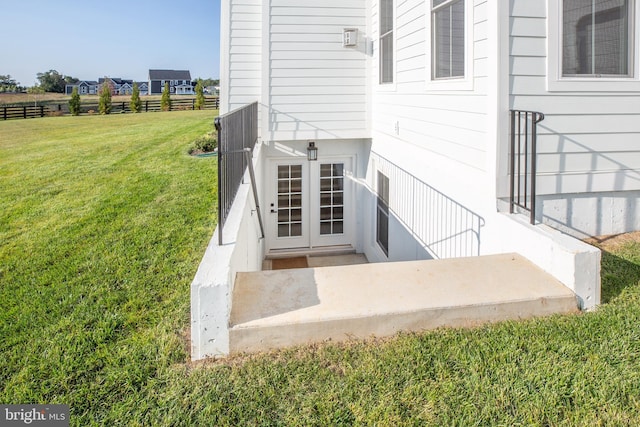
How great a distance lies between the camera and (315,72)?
8.12m

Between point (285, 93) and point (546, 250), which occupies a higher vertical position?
point (285, 93)

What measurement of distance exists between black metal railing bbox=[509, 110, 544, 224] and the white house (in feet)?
Result: 0.22

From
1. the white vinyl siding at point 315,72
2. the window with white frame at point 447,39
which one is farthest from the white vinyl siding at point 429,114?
the white vinyl siding at point 315,72

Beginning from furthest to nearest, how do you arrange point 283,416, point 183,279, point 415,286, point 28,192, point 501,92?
1. point 28,192
2. point 183,279
3. point 501,92
4. point 415,286
5. point 283,416

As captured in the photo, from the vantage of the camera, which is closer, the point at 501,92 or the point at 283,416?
the point at 283,416

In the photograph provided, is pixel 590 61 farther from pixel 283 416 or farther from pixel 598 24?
pixel 283 416

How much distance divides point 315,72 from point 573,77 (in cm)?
510

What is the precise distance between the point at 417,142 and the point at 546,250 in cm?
285

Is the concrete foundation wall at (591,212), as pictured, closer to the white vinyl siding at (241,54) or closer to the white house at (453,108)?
the white house at (453,108)

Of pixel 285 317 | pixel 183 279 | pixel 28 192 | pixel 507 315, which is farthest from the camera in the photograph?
pixel 28 192

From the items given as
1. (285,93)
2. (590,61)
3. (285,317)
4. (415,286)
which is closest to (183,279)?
(285,317)

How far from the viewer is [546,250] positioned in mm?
3240

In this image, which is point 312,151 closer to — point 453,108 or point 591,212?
point 453,108

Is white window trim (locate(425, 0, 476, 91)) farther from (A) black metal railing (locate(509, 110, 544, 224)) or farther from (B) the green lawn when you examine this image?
(B) the green lawn
